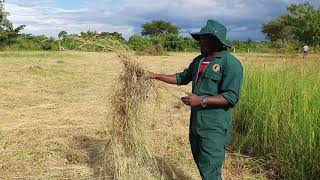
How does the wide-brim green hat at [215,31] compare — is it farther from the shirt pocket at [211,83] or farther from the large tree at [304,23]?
the large tree at [304,23]

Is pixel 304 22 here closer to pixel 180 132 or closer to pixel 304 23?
pixel 304 23

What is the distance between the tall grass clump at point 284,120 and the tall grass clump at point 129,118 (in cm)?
140

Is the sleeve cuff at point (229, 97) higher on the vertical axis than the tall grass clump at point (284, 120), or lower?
higher

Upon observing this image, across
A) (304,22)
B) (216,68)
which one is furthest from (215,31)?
(304,22)

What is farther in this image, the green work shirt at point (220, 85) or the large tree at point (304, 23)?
the large tree at point (304, 23)

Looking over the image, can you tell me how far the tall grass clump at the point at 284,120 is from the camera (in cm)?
446

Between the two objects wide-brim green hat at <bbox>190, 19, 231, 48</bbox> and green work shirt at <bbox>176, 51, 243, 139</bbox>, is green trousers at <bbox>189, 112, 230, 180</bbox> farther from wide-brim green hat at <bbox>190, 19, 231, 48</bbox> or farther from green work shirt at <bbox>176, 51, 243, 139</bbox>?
wide-brim green hat at <bbox>190, 19, 231, 48</bbox>

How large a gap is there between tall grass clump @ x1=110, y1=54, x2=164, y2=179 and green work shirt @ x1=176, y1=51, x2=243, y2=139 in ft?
2.11

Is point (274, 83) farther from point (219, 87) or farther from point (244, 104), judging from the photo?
point (219, 87)

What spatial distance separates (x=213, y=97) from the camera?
134 inches

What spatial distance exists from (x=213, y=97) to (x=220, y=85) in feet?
0.43

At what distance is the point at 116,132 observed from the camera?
13.8 ft

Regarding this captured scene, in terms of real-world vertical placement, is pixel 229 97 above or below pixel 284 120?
above

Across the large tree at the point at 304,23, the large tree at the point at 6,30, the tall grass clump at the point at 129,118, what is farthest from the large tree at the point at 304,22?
the tall grass clump at the point at 129,118
